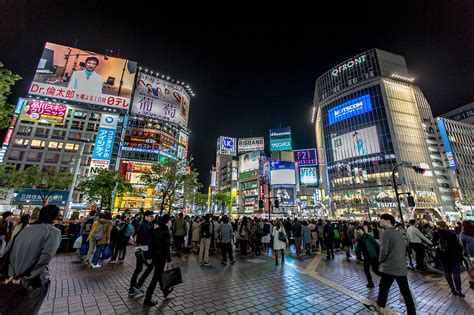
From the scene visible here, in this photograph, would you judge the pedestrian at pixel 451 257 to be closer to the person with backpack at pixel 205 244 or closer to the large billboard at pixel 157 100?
the person with backpack at pixel 205 244

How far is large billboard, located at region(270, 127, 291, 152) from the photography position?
2835 inches

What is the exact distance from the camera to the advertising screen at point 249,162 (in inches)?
3265

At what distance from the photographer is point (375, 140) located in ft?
211

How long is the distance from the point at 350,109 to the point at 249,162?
4176 centimetres

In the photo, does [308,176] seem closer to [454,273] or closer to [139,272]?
[454,273]

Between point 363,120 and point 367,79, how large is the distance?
50.3ft

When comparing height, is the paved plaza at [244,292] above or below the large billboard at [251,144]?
below

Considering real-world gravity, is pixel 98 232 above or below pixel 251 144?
below

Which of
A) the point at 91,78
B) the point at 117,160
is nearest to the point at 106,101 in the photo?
the point at 91,78

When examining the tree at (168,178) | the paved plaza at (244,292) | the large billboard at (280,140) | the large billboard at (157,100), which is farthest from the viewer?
the large billboard at (280,140)

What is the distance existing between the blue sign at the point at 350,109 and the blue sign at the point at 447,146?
Result: 2479 centimetres

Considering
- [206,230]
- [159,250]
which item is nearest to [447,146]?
[206,230]

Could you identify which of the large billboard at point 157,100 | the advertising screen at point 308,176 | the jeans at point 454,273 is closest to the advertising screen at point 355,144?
the advertising screen at point 308,176

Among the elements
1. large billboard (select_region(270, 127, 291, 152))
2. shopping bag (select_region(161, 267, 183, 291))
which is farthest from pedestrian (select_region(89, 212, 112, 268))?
large billboard (select_region(270, 127, 291, 152))
